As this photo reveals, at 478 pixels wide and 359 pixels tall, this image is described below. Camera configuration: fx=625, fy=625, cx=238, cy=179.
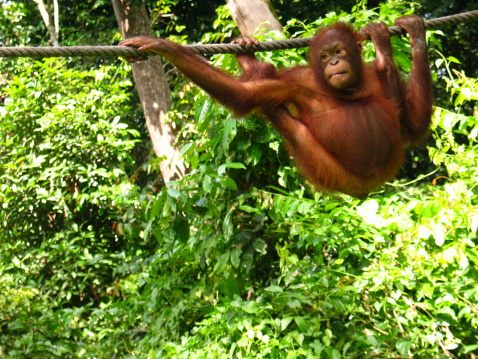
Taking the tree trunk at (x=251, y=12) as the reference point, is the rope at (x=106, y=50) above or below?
below

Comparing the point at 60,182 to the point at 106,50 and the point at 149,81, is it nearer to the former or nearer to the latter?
the point at 149,81

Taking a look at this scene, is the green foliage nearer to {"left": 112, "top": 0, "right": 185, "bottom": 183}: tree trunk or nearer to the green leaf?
{"left": 112, "top": 0, "right": 185, "bottom": 183}: tree trunk

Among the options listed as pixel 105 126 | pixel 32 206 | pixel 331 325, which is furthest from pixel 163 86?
pixel 331 325

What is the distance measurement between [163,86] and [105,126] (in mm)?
980

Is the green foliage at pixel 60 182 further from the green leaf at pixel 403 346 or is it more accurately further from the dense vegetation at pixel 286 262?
the green leaf at pixel 403 346

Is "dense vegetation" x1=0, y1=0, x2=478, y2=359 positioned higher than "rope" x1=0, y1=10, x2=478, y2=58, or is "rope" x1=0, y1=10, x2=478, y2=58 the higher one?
"rope" x1=0, y1=10, x2=478, y2=58

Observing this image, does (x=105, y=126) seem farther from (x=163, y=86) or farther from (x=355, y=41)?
Result: (x=355, y=41)

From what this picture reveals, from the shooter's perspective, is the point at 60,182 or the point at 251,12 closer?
the point at 251,12

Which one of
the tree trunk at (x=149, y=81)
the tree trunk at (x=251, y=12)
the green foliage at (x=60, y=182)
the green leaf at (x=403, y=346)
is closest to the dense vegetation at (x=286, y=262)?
the green leaf at (x=403, y=346)

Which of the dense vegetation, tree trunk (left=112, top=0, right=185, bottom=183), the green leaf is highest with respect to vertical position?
tree trunk (left=112, top=0, right=185, bottom=183)

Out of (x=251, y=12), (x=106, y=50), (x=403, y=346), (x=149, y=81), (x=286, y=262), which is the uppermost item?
(x=251, y=12)

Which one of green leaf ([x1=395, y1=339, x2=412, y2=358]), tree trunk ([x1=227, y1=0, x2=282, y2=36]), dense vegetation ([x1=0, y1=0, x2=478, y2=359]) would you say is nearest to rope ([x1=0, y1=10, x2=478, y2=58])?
dense vegetation ([x1=0, y1=0, x2=478, y2=359])

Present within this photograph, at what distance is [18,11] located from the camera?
894 centimetres

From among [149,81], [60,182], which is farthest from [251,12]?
[60,182]
